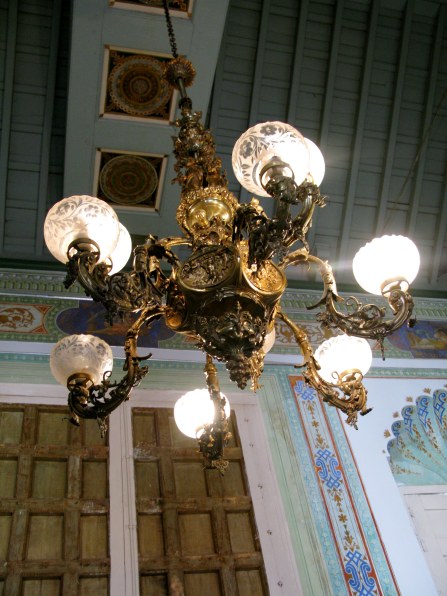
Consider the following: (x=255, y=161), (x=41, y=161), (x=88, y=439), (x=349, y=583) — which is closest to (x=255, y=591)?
(x=349, y=583)

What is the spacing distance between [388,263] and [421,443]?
2.23 metres

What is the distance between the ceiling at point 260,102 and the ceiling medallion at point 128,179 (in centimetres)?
8

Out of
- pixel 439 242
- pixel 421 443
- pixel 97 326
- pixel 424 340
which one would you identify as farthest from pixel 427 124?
pixel 97 326

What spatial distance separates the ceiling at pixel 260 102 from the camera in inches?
166

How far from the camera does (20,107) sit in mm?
4551

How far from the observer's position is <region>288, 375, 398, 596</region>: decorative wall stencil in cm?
342

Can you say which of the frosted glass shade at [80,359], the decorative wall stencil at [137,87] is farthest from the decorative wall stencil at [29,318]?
the frosted glass shade at [80,359]

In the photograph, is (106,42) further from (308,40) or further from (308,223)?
(308,223)

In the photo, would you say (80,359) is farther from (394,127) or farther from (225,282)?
(394,127)

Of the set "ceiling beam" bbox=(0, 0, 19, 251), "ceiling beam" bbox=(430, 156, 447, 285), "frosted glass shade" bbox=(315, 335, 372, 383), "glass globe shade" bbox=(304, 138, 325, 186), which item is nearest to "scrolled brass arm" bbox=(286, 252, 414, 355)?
"frosted glass shade" bbox=(315, 335, 372, 383)

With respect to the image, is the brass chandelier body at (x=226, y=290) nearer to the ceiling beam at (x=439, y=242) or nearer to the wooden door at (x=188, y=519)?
the wooden door at (x=188, y=519)

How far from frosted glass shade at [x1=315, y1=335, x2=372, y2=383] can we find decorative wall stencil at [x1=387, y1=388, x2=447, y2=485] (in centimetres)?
177

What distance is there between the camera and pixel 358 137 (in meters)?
5.05

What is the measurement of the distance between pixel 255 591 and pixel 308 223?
2031 mm
